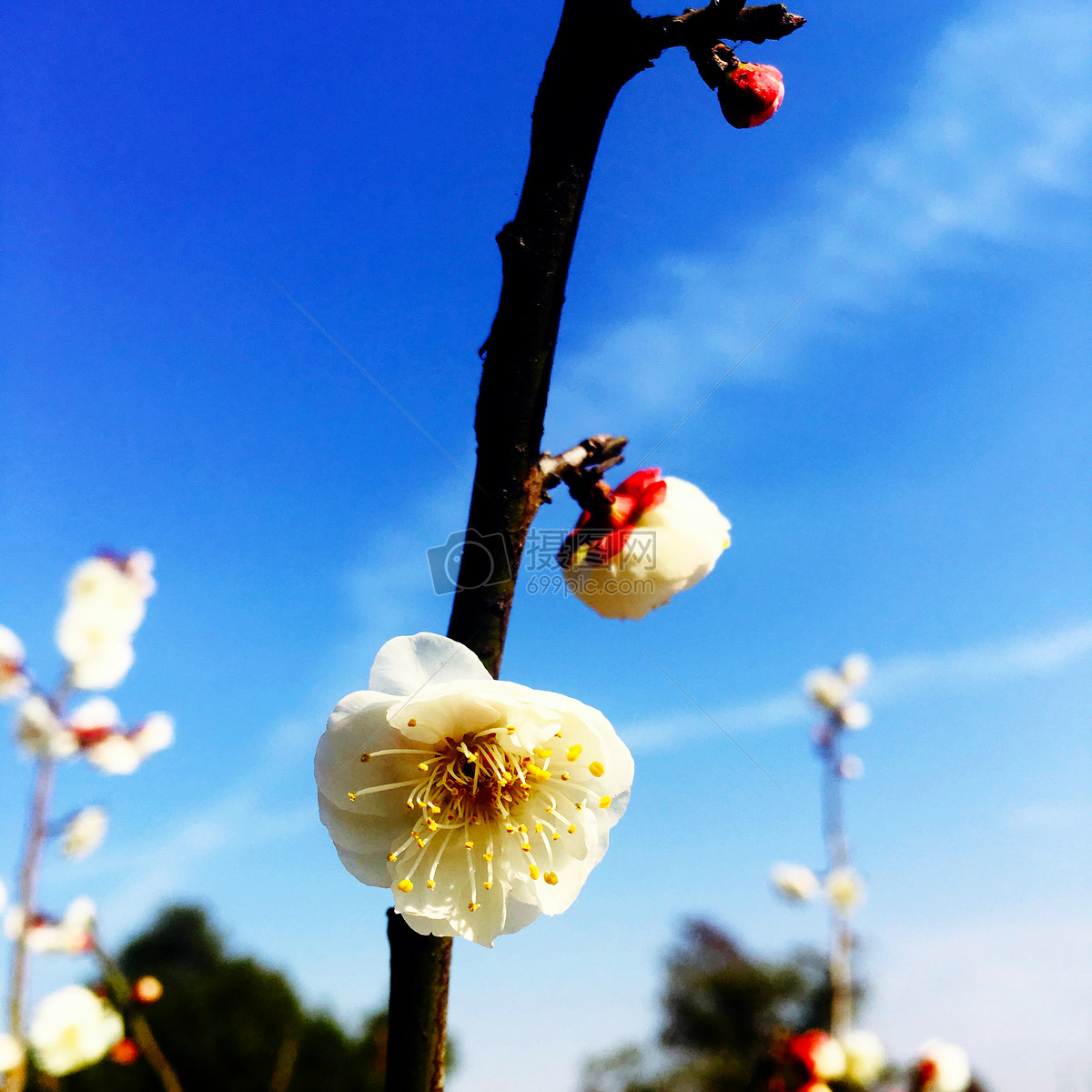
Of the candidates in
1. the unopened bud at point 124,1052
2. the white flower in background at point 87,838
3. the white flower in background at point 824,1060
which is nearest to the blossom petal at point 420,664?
the white flower in background at point 824,1060

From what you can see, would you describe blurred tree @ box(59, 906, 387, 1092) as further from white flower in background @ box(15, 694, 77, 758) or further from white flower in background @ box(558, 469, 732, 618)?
white flower in background @ box(558, 469, 732, 618)

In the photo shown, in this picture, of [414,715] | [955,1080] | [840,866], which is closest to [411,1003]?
[414,715]

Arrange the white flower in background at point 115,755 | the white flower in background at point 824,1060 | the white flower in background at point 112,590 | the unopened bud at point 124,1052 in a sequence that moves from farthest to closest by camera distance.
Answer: the white flower in background at point 112,590
the white flower in background at point 115,755
the unopened bud at point 124,1052
the white flower in background at point 824,1060

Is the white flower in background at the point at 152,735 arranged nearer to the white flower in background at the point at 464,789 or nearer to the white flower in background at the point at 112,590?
the white flower in background at the point at 112,590

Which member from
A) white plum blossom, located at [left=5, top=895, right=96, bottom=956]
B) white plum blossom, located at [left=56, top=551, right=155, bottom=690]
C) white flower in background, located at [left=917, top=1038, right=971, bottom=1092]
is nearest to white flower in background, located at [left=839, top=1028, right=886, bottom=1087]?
white flower in background, located at [left=917, top=1038, right=971, bottom=1092]

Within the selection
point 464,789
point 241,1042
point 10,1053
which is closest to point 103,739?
point 10,1053
